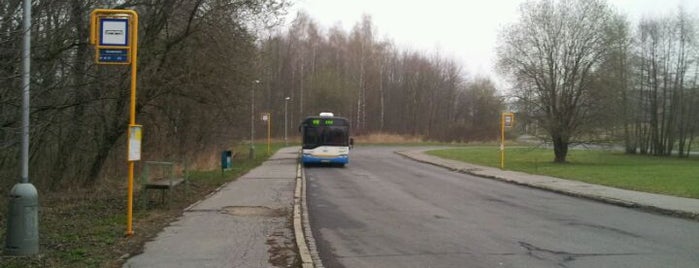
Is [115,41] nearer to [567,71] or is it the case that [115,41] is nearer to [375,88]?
[567,71]

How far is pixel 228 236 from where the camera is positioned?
9.38 meters

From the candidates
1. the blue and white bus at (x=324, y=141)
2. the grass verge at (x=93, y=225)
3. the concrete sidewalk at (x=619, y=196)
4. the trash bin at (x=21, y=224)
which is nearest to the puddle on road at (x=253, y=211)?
the grass verge at (x=93, y=225)

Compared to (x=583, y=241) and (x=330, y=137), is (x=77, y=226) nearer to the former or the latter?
(x=583, y=241)

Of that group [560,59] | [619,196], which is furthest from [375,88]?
[619,196]

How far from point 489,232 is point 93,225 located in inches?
269

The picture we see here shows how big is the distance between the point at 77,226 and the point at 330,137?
2213 centimetres

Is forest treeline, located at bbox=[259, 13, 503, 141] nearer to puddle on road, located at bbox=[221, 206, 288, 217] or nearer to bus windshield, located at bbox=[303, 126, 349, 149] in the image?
bus windshield, located at bbox=[303, 126, 349, 149]

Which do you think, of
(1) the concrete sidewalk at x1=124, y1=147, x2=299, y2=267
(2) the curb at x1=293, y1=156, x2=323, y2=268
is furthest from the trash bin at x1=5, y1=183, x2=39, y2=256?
(2) the curb at x1=293, y1=156, x2=323, y2=268

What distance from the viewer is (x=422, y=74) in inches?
3602

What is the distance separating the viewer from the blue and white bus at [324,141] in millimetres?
31891

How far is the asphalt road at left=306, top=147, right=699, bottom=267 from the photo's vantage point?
26.2ft

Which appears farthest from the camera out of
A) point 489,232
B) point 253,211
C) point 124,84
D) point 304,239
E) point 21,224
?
point 124,84

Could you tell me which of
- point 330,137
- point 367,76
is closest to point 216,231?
point 330,137

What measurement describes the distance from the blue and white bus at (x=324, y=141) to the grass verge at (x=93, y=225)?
1439cm
